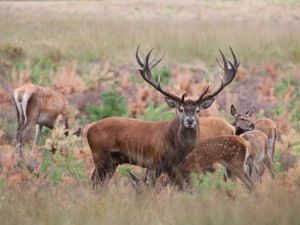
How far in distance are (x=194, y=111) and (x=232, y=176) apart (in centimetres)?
108

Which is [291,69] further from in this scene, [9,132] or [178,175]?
[178,175]

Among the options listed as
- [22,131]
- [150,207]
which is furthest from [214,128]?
[150,207]

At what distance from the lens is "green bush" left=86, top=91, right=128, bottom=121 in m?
16.6

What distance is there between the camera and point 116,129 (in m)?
11.9

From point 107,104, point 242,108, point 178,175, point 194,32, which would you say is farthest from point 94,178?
point 194,32

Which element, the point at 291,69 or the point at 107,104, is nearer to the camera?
the point at 107,104

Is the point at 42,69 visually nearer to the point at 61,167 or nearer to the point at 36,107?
the point at 36,107

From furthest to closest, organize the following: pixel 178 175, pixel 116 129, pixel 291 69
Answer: pixel 291 69 → pixel 116 129 → pixel 178 175

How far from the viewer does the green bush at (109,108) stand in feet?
54.4

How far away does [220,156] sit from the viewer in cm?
1138

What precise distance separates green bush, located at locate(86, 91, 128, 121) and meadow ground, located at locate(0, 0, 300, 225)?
0.07ft

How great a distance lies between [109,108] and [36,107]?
162 cm

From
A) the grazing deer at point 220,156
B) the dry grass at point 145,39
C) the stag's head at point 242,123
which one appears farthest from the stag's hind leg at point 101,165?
the dry grass at point 145,39

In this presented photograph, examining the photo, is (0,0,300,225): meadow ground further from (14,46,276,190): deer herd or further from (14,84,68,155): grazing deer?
(14,84,68,155): grazing deer
